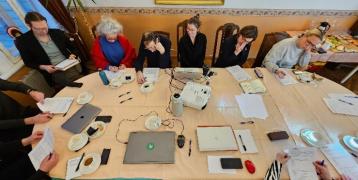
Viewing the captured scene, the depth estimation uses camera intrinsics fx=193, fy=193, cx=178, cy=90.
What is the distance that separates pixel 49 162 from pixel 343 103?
220cm

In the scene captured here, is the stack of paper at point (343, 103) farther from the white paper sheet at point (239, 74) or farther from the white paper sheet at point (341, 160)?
the white paper sheet at point (239, 74)

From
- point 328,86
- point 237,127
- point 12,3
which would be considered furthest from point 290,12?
point 12,3

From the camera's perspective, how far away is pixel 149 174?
116 cm

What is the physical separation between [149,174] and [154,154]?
0.13 meters

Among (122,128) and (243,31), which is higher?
(243,31)

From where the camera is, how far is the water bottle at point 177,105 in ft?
4.52

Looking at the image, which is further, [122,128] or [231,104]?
[231,104]

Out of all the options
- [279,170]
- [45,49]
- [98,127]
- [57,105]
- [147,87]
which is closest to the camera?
[279,170]

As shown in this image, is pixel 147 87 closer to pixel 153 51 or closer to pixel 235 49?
pixel 153 51

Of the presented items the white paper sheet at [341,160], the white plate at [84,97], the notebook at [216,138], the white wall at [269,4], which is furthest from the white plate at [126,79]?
the white paper sheet at [341,160]

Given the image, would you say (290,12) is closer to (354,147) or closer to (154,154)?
(354,147)

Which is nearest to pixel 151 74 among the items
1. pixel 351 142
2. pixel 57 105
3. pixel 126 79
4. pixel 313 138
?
pixel 126 79

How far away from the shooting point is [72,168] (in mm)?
1177

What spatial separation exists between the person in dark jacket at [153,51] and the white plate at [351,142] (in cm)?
163
